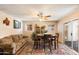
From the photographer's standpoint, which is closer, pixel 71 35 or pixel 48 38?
pixel 48 38

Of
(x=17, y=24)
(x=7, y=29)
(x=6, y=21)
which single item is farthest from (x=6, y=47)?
(x=6, y=21)

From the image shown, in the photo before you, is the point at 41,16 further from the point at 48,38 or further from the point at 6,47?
the point at 6,47

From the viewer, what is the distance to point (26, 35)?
12.5ft

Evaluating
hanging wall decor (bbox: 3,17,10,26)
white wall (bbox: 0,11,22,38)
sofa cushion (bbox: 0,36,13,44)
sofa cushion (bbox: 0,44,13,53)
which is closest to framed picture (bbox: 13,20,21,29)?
white wall (bbox: 0,11,22,38)

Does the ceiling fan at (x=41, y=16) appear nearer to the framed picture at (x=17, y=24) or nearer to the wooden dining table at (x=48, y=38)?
the wooden dining table at (x=48, y=38)

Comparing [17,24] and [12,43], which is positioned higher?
[17,24]

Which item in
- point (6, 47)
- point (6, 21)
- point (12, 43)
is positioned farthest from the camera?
point (6, 21)

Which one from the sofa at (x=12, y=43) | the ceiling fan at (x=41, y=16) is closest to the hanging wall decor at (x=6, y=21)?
the sofa at (x=12, y=43)

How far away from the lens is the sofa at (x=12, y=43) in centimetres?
348

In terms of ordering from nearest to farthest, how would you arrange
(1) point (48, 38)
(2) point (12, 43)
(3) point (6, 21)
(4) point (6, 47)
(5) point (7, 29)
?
(4) point (6, 47) < (2) point (12, 43) < (1) point (48, 38) < (3) point (6, 21) < (5) point (7, 29)

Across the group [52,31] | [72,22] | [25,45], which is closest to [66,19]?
[72,22]

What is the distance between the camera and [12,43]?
3697 millimetres

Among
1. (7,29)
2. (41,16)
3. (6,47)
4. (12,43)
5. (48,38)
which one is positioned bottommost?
(6,47)
